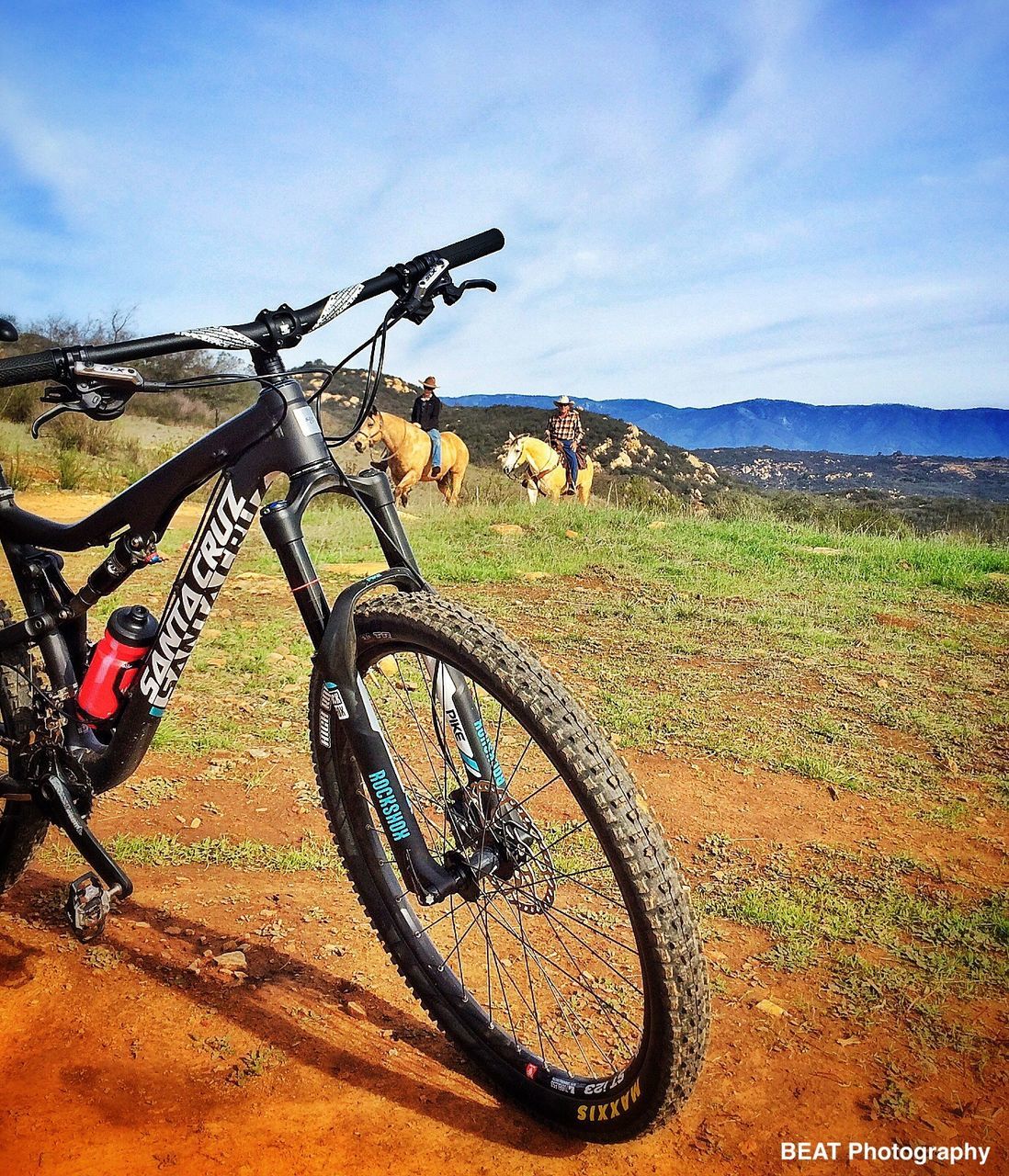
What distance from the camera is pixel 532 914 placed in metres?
2.40

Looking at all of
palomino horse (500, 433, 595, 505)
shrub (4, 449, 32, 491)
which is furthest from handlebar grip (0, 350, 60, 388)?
palomino horse (500, 433, 595, 505)

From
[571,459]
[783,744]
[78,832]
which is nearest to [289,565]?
[78,832]

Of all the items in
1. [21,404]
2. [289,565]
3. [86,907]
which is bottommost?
[86,907]

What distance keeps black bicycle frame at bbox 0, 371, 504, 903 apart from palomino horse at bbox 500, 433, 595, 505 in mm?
16117

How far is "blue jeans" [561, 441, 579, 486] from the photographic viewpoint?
65.6 ft

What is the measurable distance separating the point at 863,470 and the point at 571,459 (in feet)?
158

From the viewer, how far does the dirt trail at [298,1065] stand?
2.07 meters

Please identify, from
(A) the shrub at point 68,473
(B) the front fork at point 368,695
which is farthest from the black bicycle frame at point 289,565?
(A) the shrub at point 68,473

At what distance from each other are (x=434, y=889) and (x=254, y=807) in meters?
1.96

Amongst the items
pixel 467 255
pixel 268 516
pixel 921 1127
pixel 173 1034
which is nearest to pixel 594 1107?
pixel 921 1127

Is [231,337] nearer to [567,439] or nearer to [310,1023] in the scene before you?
[310,1023]

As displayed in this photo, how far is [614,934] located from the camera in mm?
3053

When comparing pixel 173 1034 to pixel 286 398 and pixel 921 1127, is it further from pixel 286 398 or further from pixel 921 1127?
pixel 921 1127

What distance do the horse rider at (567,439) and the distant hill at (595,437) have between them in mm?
19952
